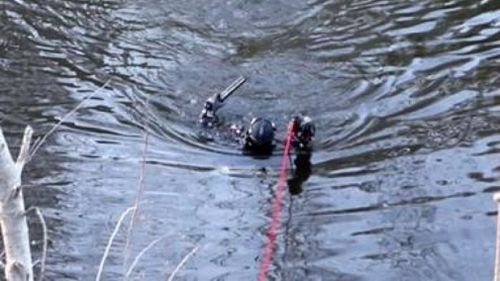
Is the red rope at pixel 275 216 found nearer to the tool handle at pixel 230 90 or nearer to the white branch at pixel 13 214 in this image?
the tool handle at pixel 230 90

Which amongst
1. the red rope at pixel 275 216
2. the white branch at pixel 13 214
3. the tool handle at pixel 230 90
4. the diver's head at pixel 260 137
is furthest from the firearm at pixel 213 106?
the white branch at pixel 13 214

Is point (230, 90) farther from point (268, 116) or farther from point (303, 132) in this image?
point (303, 132)

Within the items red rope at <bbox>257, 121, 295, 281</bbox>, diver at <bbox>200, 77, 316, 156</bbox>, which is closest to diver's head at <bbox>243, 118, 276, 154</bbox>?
diver at <bbox>200, 77, 316, 156</bbox>

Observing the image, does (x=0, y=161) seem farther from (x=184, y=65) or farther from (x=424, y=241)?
(x=184, y=65)

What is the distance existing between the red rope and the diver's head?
0.11 metres

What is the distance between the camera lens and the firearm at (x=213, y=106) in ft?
24.0

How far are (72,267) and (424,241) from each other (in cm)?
193

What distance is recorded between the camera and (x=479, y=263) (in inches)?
223

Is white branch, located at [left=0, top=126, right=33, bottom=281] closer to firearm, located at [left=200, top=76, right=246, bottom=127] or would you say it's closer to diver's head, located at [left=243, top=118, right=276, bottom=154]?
diver's head, located at [left=243, top=118, right=276, bottom=154]

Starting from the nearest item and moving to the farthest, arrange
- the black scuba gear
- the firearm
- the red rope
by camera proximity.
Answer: the red rope, the black scuba gear, the firearm

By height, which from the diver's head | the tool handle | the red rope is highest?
the tool handle

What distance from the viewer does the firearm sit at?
7312 mm

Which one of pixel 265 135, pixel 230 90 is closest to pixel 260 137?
pixel 265 135

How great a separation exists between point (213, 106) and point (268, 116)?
1.67ft
